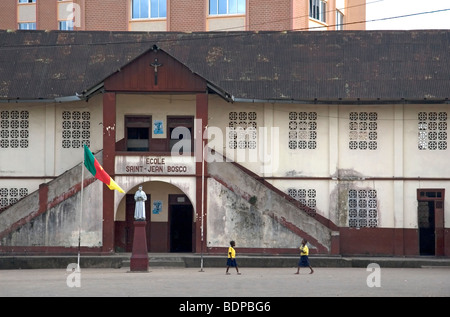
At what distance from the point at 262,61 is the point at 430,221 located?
9.10 meters

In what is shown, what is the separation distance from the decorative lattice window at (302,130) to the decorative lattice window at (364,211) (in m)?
2.76

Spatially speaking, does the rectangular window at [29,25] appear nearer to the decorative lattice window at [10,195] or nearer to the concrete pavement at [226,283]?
the decorative lattice window at [10,195]

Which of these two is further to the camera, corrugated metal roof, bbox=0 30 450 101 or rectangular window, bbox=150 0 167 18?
rectangular window, bbox=150 0 167 18

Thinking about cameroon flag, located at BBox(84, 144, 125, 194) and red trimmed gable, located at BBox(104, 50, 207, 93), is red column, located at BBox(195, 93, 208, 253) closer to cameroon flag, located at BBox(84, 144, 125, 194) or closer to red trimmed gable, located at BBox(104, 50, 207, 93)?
red trimmed gable, located at BBox(104, 50, 207, 93)

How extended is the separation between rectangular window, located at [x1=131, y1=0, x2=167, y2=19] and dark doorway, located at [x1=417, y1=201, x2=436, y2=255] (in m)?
21.4

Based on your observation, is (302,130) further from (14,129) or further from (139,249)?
(14,129)

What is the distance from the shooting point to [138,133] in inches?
1644

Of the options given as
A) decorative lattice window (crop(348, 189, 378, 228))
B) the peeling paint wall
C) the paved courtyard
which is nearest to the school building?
decorative lattice window (crop(348, 189, 378, 228))

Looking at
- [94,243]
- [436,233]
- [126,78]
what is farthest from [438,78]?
[94,243]

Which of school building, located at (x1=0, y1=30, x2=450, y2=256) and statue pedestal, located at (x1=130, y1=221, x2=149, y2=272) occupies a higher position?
school building, located at (x1=0, y1=30, x2=450, y2=256)

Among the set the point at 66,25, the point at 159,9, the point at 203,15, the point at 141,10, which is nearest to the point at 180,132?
Answer: the point at 203,15

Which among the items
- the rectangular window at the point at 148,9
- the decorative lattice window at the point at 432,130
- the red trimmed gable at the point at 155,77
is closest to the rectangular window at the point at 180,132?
the red trimmed gable at the point at 155,77

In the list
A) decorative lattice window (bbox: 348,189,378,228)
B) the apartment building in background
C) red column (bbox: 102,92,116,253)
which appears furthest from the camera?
the apartment building in background

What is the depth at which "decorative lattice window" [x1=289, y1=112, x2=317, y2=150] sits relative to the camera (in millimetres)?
41312
